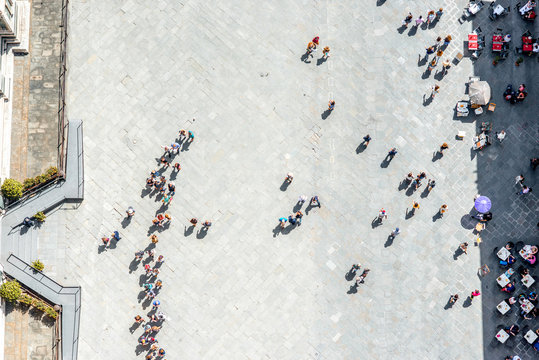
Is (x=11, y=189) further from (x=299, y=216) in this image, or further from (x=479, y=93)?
(x=479, y=93)

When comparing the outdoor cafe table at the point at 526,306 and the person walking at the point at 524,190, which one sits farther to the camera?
the person walking at the point at 524,190

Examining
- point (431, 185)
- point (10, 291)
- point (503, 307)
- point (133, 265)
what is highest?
point (10, 291)

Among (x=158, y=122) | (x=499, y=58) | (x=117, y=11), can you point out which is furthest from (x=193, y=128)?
(x=499, y=58)

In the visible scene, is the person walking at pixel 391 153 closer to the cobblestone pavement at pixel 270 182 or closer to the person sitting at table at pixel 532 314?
the cobblestone pavement at pixel 270 182

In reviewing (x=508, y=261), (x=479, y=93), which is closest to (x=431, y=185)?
(x=479, y=93)

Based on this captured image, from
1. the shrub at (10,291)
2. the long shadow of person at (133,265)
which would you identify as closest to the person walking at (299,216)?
the long shadow of person at (133,265)

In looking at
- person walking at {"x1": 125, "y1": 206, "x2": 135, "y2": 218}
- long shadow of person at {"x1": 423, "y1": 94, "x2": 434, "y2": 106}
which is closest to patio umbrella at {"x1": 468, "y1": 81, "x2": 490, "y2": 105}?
long shadow of person at {"x1": 423, "y1": 94, "x2": 434, "y2": 106}
